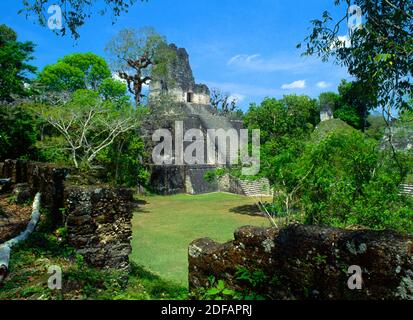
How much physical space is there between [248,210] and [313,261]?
1738cm

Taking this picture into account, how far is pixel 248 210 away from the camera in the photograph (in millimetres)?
20047

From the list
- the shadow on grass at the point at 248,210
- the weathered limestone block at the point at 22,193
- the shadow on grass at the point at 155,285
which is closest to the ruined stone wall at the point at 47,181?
the weathered limestone block at the point at 22,193

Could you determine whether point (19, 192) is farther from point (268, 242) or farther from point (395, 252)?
point (395, 252)

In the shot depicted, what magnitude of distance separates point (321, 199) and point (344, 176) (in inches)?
41.8

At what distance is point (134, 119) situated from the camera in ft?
62.4

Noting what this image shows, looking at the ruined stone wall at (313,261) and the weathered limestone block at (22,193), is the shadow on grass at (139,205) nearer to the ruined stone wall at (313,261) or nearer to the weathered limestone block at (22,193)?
the weathered limestone block at (22,193)

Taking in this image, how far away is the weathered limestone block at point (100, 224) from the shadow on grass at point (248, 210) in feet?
41.8

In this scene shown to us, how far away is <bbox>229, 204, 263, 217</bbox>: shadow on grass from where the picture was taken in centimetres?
1897

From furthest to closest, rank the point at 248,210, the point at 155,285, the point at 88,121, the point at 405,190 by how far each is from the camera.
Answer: the point at 248,210 → the point at 405,190 → the point at 88,121 → the point at 155,285

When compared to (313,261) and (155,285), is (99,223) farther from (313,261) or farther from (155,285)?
(313,261)

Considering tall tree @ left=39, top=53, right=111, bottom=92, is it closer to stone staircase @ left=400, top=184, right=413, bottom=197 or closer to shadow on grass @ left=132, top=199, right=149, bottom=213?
shadow on grass @ left=132, top=199, right=149, bottom=213

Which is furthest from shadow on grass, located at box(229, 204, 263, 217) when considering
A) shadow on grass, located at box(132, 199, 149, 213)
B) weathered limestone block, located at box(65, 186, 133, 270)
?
weathered limestone block, located at box(65, 186, 133, 270)

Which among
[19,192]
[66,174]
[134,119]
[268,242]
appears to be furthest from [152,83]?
[268,242]

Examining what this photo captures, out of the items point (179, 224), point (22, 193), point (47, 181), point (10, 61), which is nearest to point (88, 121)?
point (10, 61)
